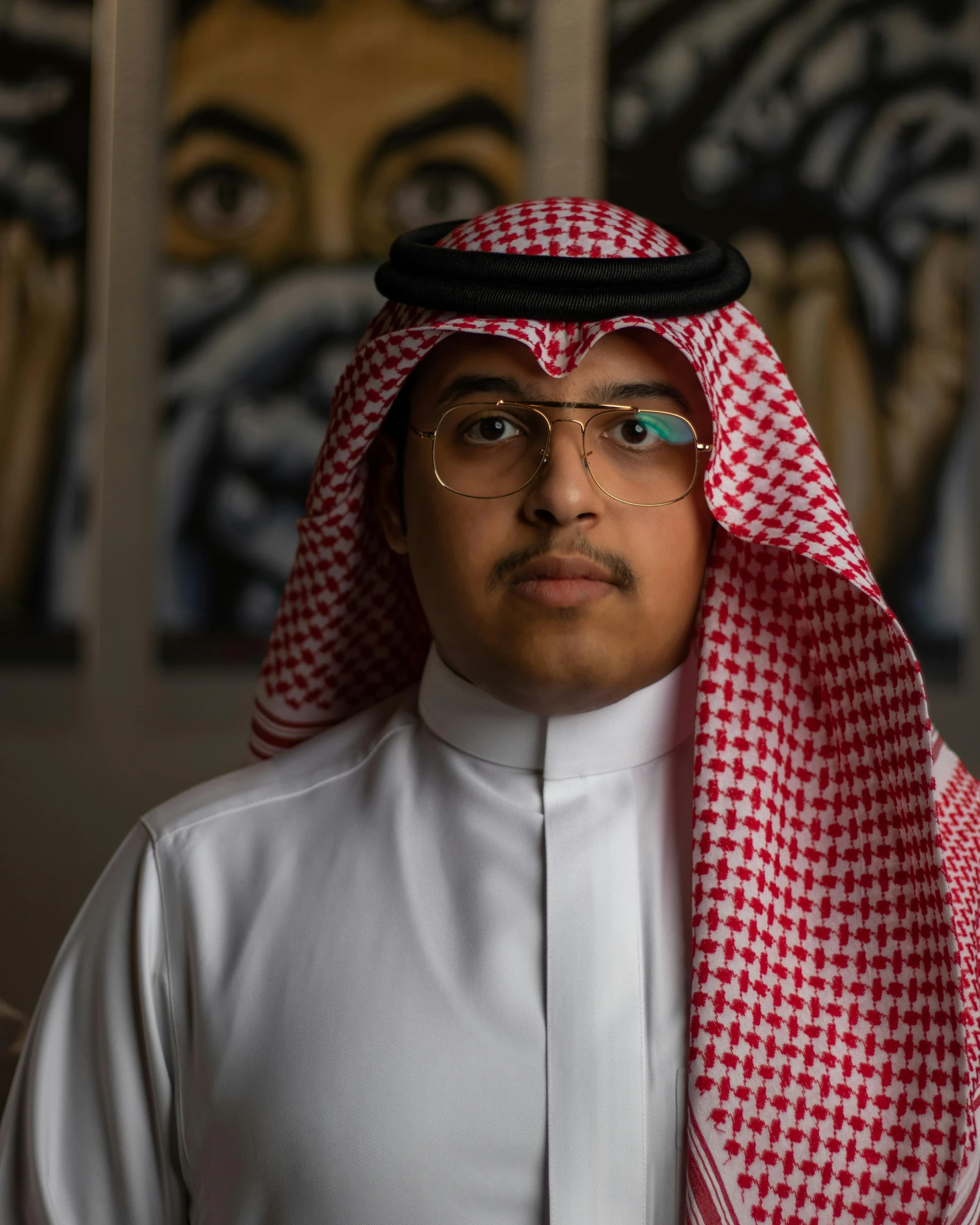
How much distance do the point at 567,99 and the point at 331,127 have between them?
412 millimetres

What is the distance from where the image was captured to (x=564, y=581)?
3.62ft

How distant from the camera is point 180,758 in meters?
2.10

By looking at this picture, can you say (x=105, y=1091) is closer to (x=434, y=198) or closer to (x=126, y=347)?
(x=126, y=347)

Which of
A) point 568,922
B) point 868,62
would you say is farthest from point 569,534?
point 868,62

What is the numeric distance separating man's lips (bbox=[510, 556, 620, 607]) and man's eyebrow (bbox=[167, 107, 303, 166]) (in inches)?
51.5

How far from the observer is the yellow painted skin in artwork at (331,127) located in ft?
6.94

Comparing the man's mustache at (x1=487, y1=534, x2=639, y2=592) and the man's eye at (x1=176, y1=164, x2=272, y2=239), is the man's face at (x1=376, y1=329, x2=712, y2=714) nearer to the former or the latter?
the man's mustache at (x1=487, y1=534, x2=639, y2=592)

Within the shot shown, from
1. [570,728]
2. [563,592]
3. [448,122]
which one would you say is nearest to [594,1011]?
[570,728]

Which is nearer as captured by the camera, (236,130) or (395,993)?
(395,993)

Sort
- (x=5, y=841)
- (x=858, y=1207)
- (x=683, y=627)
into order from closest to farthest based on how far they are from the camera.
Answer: (x=858, y=1207) → (x=683, y=627) → (x=5, y=841)

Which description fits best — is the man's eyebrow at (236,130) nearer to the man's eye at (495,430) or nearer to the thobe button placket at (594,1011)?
the man's eye at (495,430)

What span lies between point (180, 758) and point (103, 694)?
17 centimetres

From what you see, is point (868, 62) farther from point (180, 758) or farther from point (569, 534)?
point (180, 758)

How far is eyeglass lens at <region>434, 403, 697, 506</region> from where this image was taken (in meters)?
1.14
